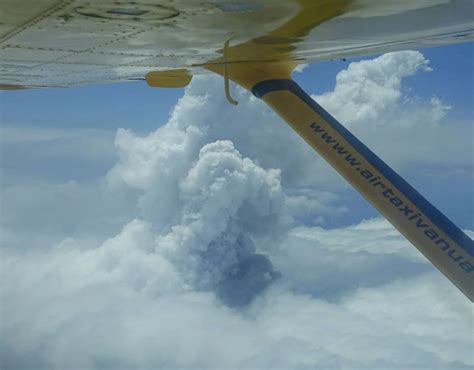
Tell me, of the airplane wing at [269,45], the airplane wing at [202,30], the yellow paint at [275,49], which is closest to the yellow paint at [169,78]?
the airplane wing at [269,45]

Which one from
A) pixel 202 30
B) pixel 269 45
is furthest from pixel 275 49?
pixel 202 30

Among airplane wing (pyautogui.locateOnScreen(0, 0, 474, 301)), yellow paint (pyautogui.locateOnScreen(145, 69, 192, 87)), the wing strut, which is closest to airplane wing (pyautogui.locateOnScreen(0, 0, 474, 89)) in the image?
airplane wing (pyautogui.locateOnScreen(0, 0, 474, 301))

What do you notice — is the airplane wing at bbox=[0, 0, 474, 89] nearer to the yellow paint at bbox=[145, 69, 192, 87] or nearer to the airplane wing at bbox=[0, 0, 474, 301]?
the airplane wing at bbox=[0, 0, 474, 301]

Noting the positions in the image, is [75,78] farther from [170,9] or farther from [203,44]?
[170,9]

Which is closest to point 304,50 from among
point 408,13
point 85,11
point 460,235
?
point 408,13

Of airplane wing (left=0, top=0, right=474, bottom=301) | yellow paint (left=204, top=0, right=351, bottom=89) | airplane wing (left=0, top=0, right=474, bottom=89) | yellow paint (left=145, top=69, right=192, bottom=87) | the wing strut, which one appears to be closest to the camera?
airplane wing (left=0, top=0, right=474, bottom=89)

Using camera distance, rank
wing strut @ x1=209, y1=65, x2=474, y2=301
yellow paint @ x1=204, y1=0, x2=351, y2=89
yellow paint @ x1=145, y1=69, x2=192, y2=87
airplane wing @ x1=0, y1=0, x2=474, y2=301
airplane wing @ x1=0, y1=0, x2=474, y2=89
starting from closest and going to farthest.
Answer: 1. airplane wing @ x1=0, y1=0, x2=474, y2=89
2. airplane wing @ x1=0, y1=0, x2=474, y2=301
3. yellow paint @ x1=204, y1=0, x2=351, y2=89
4. wing strut @ x1=209, y1=65, x2=474, y2=301
5. yellow paint @ x1=145, y1=69, x2=192, y2=87

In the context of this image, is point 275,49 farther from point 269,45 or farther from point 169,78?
point 169,78
